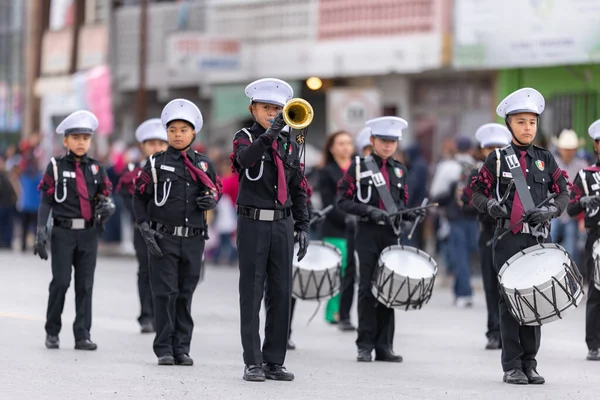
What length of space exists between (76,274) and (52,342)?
0.62 meters

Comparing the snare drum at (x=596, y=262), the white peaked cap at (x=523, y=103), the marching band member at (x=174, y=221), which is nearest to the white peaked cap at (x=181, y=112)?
the marching band member at (x=174, y=221)

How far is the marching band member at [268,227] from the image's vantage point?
1170 cm

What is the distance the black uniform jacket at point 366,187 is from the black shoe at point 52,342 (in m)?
2.61

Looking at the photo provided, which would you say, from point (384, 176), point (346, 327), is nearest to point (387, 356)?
point (384, 176)

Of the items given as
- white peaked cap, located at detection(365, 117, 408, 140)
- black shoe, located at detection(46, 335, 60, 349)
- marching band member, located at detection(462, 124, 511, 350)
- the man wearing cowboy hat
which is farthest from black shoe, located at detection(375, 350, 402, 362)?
the man wearing cowboy hat

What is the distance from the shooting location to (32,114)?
47938mm

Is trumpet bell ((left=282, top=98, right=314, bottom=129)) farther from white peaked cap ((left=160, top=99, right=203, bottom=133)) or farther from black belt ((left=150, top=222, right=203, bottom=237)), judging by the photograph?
black belt ((left=150, top=222, right=203, bottom=237))

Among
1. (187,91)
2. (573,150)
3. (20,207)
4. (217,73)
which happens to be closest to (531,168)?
(573,150)

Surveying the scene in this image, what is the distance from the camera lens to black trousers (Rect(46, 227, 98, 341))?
13.9m

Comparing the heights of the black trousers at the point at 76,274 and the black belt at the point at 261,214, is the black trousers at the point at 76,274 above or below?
below

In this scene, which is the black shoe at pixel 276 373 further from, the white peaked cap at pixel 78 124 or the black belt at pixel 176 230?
the white peaked cap at pixel 78 124

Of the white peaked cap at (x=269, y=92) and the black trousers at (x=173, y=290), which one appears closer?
the white peaked cap at (x=269, y=92)

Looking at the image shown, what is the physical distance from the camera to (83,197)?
13953 millimetres

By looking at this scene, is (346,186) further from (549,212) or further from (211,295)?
(211,295)
